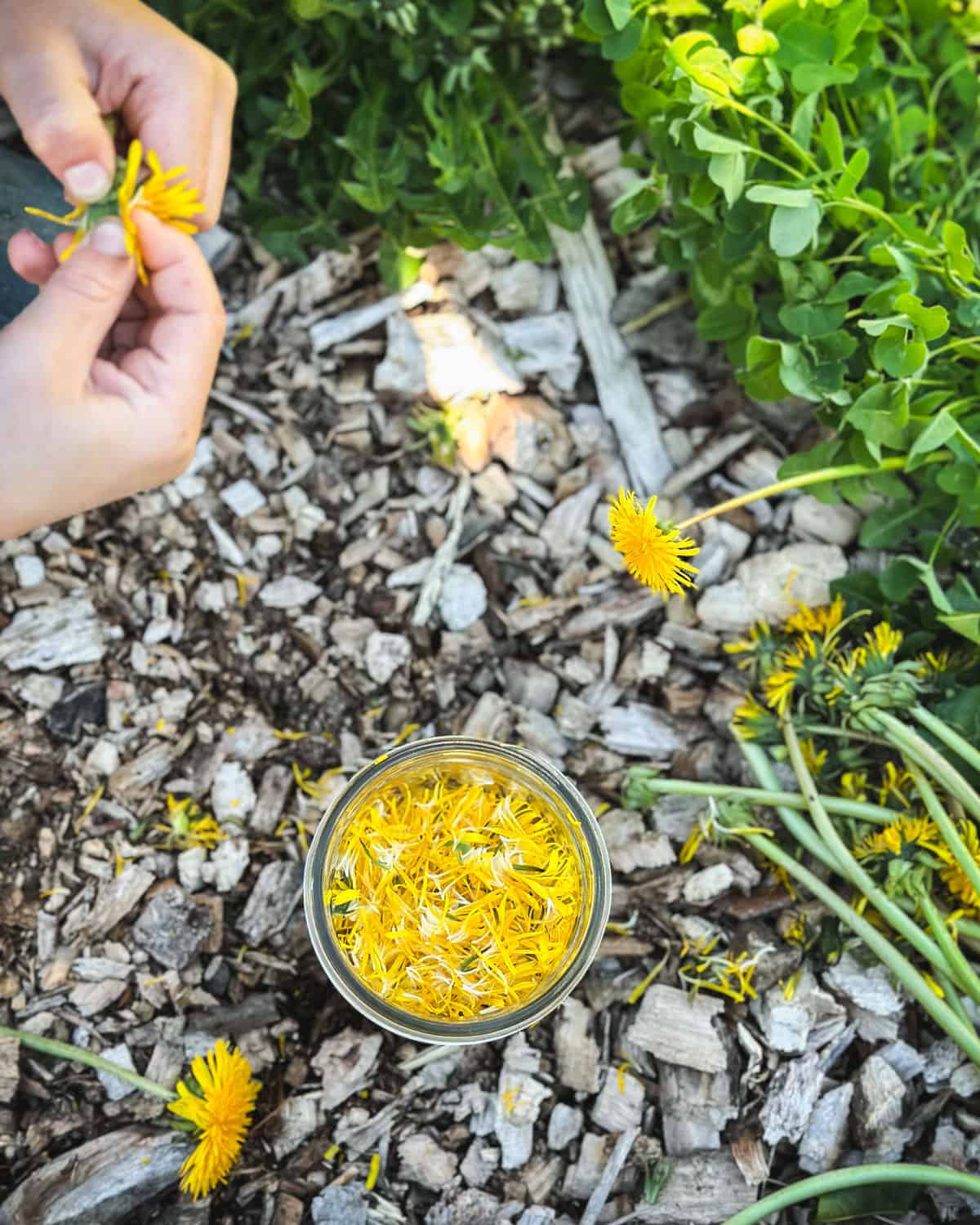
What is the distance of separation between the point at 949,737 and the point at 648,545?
0.53m

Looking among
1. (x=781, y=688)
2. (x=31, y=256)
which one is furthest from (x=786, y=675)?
(x=31, y=256)

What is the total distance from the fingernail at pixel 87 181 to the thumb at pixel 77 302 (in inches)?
1.8

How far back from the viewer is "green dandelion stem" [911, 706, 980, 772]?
1.43m

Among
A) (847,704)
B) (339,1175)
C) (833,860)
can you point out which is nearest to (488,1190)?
(339,1175)

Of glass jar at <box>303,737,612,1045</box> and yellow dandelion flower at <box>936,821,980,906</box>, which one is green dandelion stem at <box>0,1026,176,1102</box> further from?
yellow dandelion flower at <box>936,821,980,906</box>

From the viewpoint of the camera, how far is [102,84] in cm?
142

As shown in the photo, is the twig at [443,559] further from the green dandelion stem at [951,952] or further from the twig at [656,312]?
the green dandelion stem at [951,952]

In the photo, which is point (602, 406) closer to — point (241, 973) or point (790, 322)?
point (790, 322)

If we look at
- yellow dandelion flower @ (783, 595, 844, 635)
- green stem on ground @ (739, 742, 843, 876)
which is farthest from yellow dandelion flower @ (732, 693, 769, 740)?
yellow dandelion flower @ (783, 595, 844, 635)

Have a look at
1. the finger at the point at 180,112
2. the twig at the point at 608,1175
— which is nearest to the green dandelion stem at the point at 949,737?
the twig at the point at 608,1175

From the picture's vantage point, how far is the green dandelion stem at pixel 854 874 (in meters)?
1.47

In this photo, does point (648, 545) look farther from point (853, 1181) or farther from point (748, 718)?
point (853, 1181)

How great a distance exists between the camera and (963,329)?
1578mm

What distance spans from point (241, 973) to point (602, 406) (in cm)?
110
